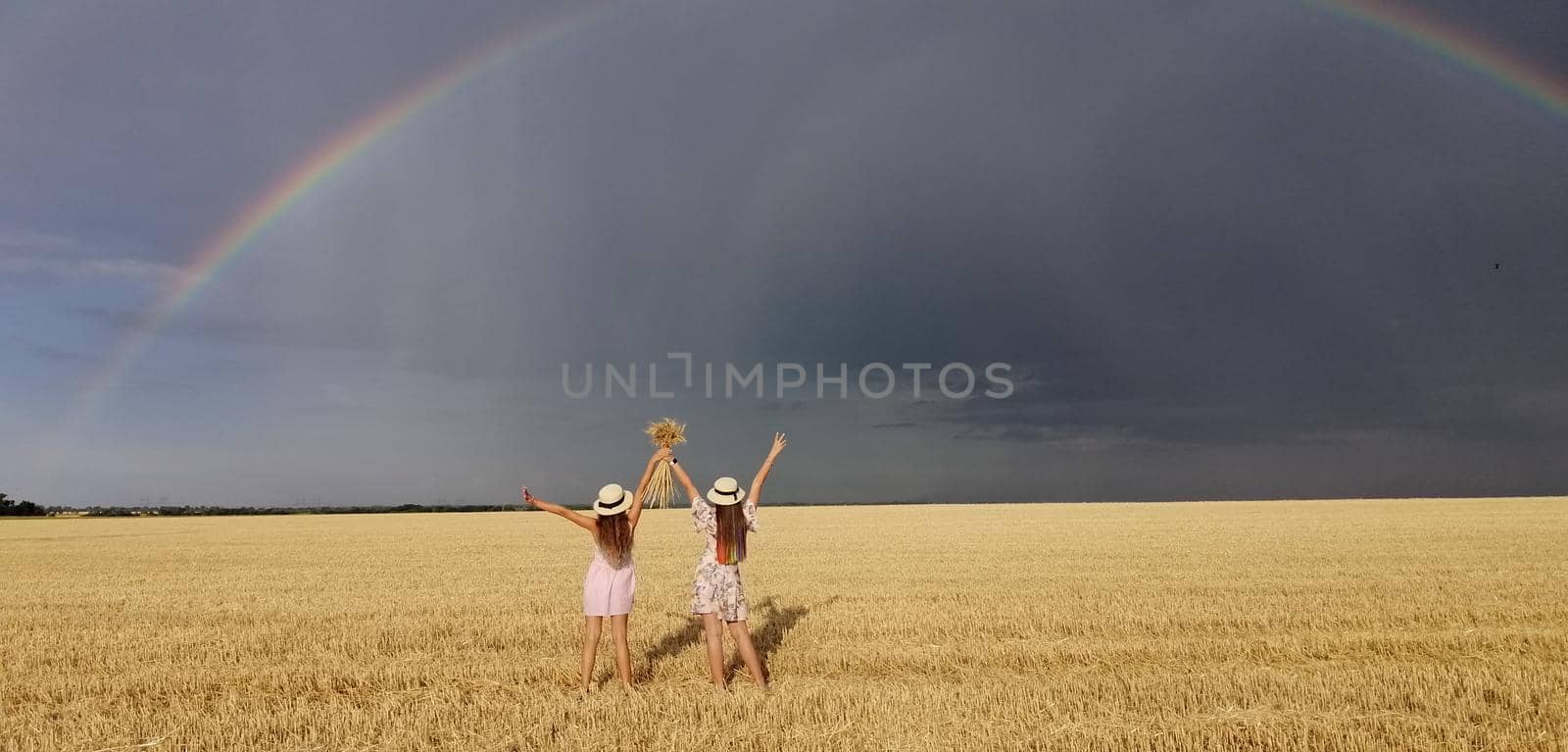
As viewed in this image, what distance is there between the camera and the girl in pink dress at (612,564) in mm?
9445

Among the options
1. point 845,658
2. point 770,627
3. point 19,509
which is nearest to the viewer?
point 845,658

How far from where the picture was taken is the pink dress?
9.76m

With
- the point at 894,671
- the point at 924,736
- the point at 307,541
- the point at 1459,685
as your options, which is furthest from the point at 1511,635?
the point at 307,541

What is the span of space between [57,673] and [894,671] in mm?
10126

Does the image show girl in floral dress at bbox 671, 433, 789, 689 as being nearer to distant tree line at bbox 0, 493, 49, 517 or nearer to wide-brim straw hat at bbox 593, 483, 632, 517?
wide-brim straw hat at bbox 593, 483, 632, 517

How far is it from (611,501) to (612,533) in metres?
0.35

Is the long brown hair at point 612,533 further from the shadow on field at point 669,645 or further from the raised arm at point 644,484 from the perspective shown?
the shadow on field at point 669,645

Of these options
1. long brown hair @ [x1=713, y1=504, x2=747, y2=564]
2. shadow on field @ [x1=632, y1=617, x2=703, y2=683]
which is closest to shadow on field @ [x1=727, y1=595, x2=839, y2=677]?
shadow on field @ [x1=632, y1=617, x2=703, y2=683]

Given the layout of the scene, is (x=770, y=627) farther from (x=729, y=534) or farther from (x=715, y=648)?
(x=729, y=534)

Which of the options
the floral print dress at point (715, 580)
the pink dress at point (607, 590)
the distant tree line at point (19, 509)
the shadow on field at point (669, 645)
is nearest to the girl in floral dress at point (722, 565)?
the floral print dress at point (715, 580)

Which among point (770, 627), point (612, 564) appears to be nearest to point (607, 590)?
point (612, 564)

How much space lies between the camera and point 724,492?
9.36 m

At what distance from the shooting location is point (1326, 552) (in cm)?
2784

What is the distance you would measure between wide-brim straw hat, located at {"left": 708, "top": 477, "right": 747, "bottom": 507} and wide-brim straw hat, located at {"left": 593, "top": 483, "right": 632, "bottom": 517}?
85 cm
